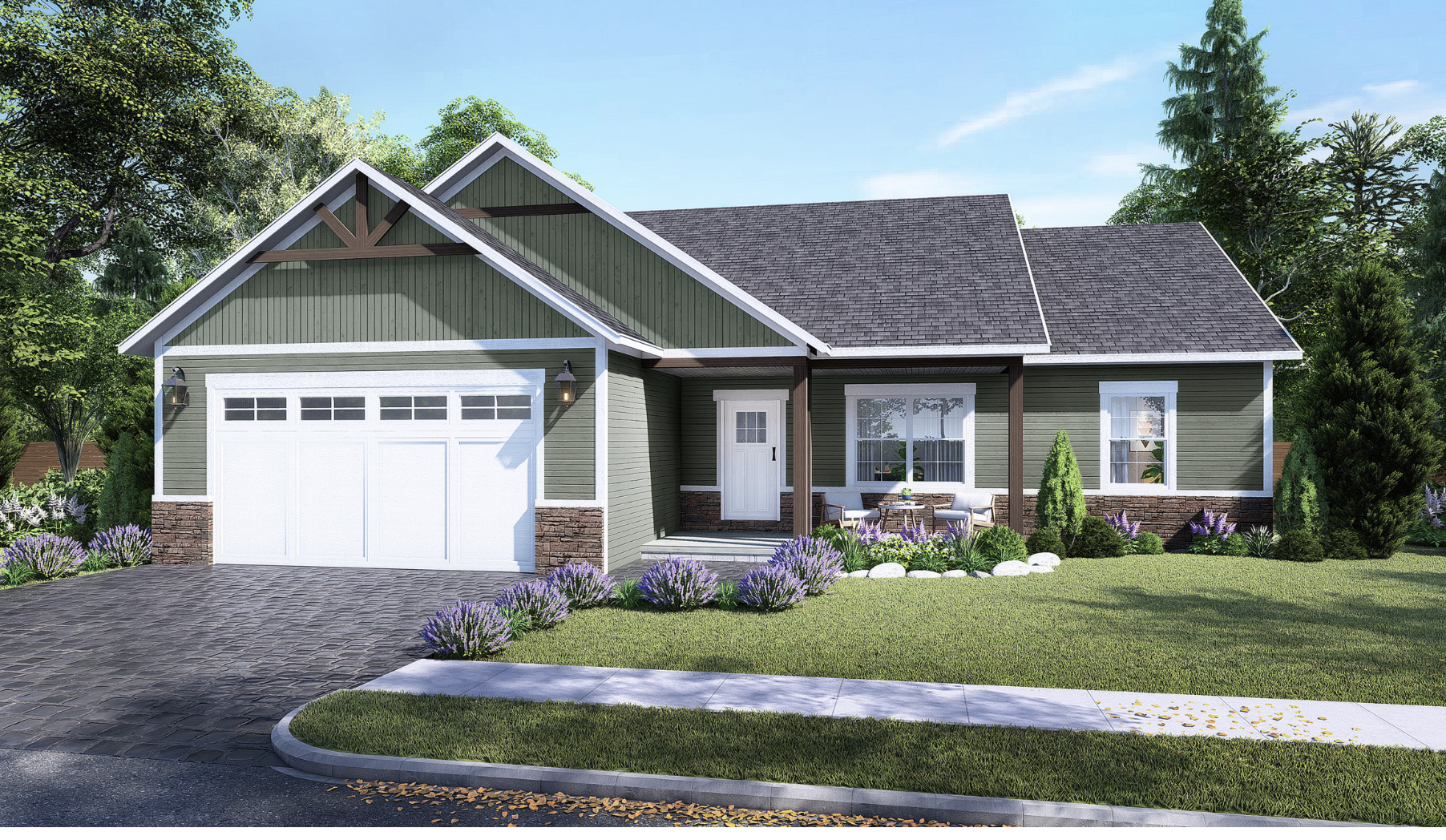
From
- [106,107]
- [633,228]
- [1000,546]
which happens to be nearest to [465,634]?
[633,228]

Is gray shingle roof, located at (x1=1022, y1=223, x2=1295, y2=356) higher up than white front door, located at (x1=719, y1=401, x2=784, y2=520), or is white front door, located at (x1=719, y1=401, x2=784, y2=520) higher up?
gray shingle roof, located at (x1=1022, y1=223, x2=1295, y2=356)

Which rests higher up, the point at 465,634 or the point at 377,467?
the point at 377,467

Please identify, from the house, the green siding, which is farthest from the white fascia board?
the green siding

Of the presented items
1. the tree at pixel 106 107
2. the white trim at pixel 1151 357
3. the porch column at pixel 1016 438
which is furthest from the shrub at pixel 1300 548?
the tree at pixel 106 107

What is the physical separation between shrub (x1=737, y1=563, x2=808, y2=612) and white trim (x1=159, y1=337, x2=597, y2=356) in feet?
14.0

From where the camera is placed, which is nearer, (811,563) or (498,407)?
(811,563)

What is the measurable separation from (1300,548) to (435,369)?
45.9 feet

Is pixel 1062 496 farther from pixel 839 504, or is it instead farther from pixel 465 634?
pixel 465 634

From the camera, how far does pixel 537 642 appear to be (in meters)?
8.09

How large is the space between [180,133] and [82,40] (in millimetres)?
3484

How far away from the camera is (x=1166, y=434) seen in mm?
15375

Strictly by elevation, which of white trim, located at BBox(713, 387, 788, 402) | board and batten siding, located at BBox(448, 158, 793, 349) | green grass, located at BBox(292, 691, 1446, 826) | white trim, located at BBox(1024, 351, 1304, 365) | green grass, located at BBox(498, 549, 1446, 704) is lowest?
green grass, located at BBox(498, 549, 1446, 704)

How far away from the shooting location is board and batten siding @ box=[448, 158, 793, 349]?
43.1 feet

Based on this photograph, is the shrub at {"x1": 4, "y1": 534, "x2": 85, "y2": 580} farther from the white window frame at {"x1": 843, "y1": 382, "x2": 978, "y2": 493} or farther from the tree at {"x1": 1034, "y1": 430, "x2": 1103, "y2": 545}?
the tree at {"x1": 1034, "y1": 430, "x2": 1103, "y2": 545}
